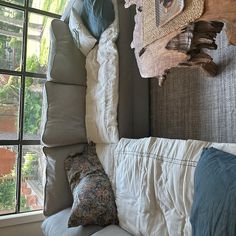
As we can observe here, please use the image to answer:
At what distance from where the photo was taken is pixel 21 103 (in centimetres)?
238

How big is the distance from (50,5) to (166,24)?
197 centimetres

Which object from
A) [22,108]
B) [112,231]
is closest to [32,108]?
[22,108]

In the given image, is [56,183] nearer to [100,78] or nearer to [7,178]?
[7,178]

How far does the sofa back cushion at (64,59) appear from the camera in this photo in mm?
2123

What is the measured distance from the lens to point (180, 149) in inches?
45.6

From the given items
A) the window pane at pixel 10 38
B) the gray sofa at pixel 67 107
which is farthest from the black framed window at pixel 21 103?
the gray sofa at pixel 67 107

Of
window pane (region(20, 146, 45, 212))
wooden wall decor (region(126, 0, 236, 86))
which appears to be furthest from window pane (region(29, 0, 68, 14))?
wooden wall decor (region(126, 0, 236, 86))

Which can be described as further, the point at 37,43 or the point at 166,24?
the point at 37,43

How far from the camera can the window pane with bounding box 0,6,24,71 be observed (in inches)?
92.7

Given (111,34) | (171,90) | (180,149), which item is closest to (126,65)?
(111,34)

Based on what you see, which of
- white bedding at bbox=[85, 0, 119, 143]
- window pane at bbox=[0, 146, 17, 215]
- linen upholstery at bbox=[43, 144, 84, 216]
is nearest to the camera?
white bedding at bbox=[85, 0, 119, 143]

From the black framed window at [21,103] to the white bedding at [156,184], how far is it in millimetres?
1087

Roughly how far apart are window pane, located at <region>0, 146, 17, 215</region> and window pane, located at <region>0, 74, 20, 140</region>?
0.13m

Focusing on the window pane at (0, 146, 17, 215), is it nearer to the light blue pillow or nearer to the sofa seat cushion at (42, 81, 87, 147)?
the sofa seat cushion at (42, 81, 87, 147)
